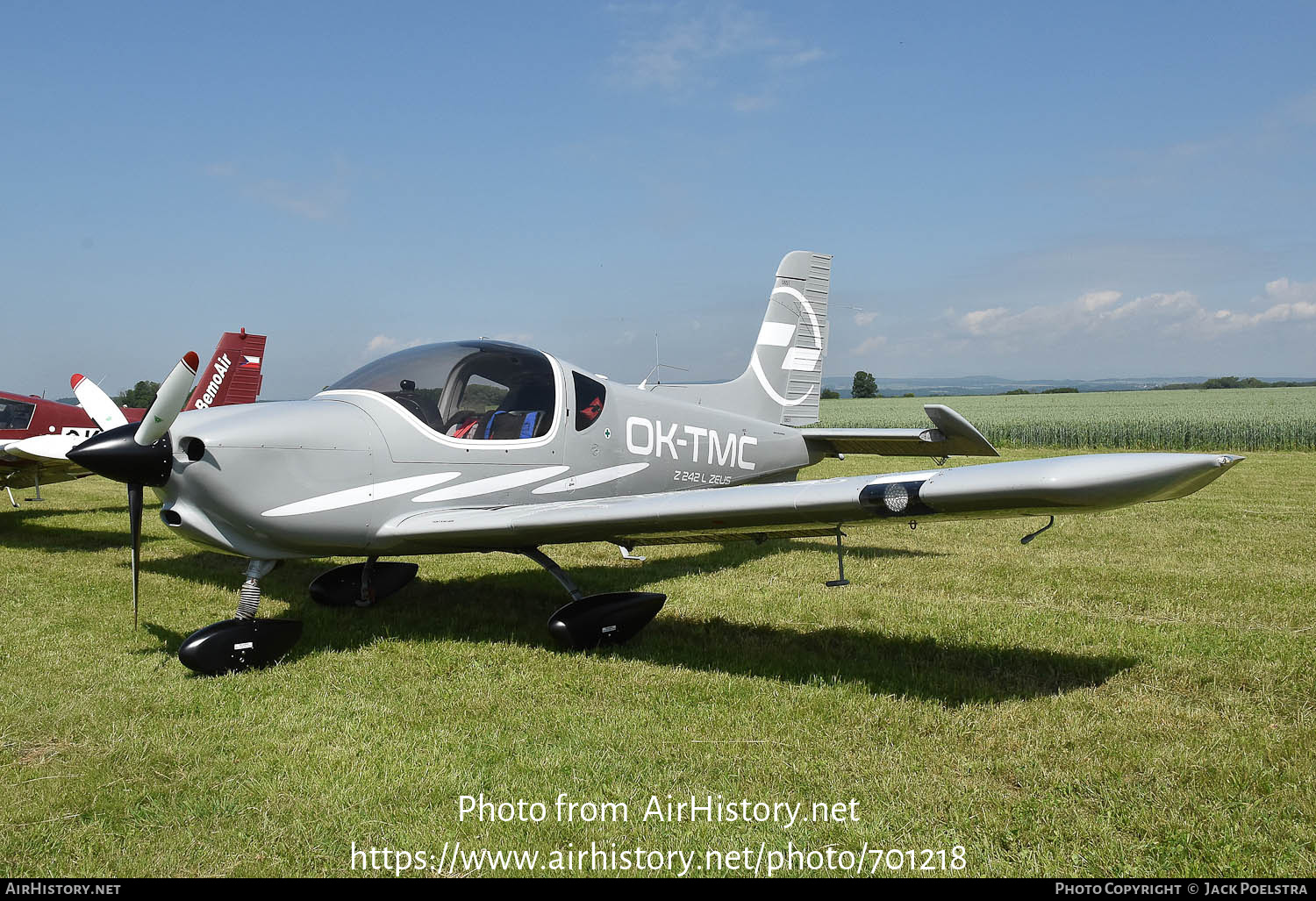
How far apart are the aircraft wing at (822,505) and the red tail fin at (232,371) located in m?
11.7

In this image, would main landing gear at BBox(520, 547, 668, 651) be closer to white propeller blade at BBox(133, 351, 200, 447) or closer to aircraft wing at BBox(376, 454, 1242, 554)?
aircraft wing at BBox(376, 454, 1242, 554)

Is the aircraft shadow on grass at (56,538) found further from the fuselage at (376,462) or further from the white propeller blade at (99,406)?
the fuselage at (376,462)

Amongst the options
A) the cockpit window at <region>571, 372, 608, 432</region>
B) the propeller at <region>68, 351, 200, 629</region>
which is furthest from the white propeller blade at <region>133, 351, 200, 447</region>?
the cockpit window at <region>571, 372, 608, 432</region>

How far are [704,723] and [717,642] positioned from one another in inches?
54.4

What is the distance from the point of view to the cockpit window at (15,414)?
12055 millimetres

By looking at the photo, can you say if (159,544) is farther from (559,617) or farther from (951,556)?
(951,556)

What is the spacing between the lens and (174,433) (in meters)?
4.32

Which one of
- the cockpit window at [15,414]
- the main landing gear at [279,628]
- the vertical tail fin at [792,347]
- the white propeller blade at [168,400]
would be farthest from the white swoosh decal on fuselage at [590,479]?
the cockpit window at [15,414]

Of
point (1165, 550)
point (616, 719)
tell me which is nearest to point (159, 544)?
point (616, 719)

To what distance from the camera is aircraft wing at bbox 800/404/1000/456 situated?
4965 mm

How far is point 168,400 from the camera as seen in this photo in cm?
416

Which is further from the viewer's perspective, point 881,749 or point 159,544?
point 159,544

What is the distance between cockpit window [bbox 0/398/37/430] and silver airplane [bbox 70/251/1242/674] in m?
9.23
